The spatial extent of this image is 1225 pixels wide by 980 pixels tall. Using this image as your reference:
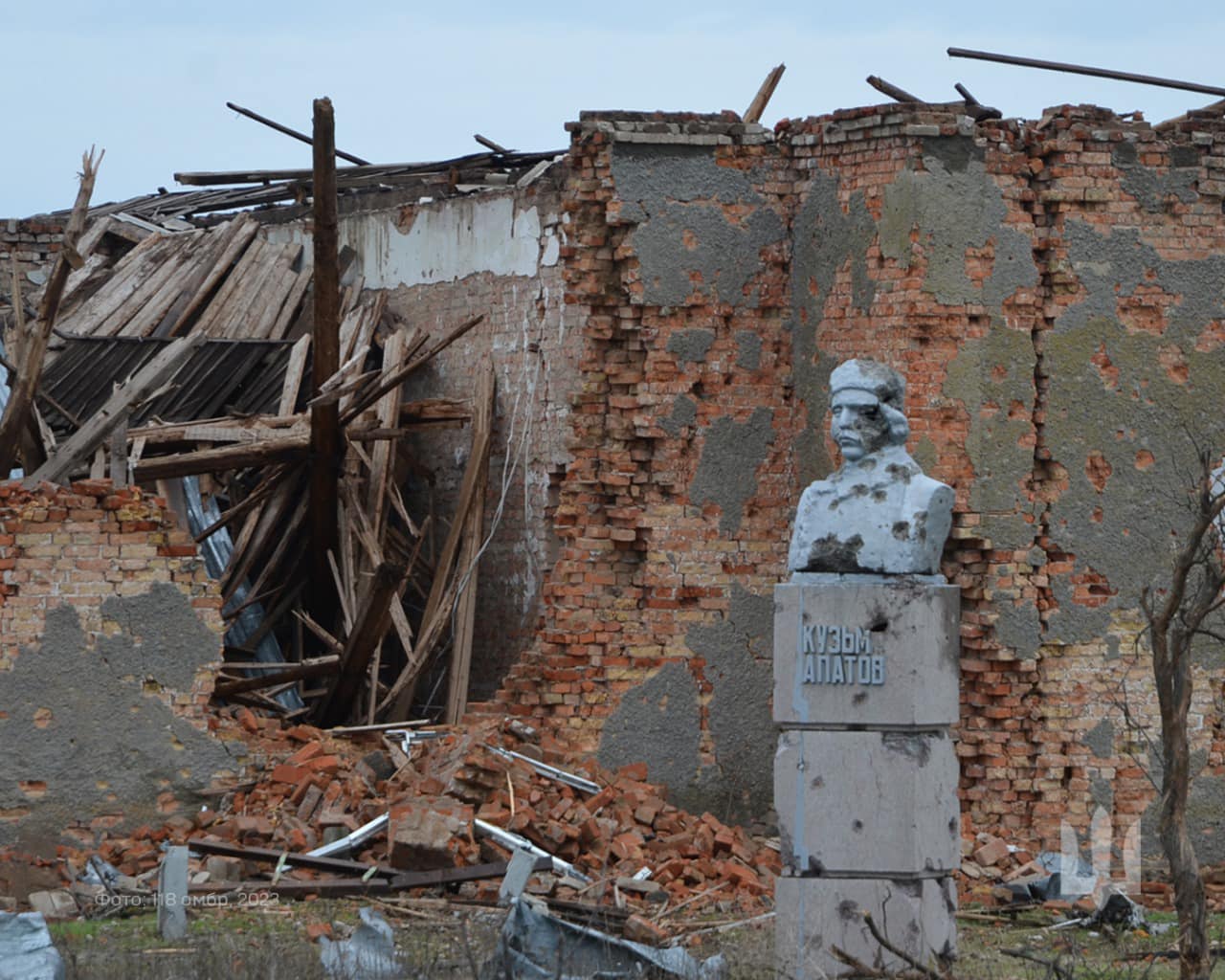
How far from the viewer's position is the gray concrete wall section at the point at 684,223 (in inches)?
529

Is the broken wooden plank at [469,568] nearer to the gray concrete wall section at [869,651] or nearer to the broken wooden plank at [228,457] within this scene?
the broken wooden plank at [228,457]

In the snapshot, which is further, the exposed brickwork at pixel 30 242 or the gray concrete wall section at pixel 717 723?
the exposed brickwork at pixel 30 242

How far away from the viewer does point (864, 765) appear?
9.35 metres

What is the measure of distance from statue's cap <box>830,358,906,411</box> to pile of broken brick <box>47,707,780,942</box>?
2929 millimetres

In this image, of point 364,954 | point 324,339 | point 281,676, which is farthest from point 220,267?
point 364,954

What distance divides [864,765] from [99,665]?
5.18m

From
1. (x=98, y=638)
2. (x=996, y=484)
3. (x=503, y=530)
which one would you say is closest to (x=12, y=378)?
(x=98, y=638)

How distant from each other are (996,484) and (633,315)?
98.5 inches

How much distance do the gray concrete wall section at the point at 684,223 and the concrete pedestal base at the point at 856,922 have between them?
5070 mm

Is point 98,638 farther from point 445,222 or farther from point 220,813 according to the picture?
point 445,222

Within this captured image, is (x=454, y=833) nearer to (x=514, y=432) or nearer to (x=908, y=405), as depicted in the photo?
(x=908, y=405)

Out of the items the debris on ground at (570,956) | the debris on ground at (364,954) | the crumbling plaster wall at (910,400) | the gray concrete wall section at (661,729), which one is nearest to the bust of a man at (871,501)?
the debris on ground at (570,956)

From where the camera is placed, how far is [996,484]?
1299 centimetres
